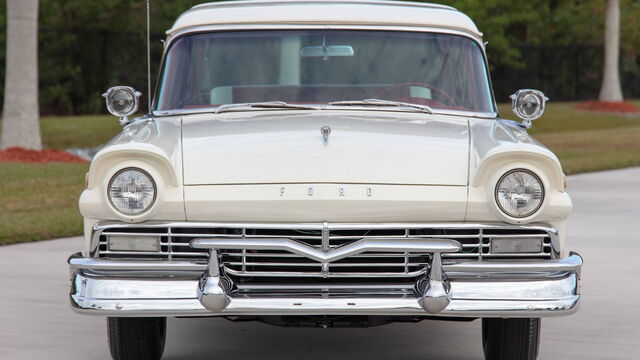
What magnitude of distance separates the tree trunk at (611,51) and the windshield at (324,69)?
1252 inches

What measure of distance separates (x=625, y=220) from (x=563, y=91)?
1229 inches

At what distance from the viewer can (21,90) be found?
18438 mm

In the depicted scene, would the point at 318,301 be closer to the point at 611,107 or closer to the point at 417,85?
the point at 417,85

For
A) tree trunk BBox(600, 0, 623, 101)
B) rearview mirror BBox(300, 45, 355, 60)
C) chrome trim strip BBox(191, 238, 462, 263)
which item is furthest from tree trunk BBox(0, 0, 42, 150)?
tree trunk BBox(600, 0, 623, 101)

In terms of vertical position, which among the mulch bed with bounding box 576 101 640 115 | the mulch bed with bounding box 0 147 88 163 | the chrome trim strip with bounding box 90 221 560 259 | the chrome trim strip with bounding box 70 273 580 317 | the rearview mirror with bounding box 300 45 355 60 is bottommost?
the chrome trim strip with bounding box 70 273 580 317

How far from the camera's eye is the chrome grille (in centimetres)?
511

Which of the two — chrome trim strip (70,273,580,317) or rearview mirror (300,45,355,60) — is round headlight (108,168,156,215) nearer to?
chrome trim strip (70,273,580,317)

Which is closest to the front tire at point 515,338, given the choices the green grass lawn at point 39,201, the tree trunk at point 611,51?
the green grass lawn at point 39,201

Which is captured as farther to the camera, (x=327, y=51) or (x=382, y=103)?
(x=327, y=51)

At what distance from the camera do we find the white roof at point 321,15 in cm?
670

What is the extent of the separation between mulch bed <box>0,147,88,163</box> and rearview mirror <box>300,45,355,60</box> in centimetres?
1183

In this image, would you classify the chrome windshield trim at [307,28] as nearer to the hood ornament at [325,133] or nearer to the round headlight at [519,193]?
the hood ornament at [325,133]

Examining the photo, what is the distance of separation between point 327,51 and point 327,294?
1.93 metres

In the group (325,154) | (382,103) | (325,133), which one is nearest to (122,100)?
(382,103)
